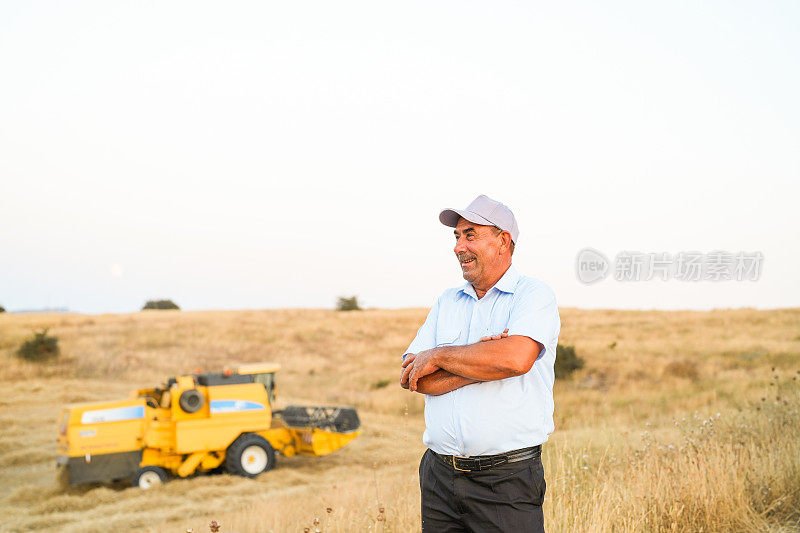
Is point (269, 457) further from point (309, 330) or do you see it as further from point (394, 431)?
point (309, 330)

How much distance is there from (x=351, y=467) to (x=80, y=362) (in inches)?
830

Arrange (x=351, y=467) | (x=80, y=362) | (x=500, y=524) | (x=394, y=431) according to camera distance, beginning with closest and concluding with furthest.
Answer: (x=500, y=524) < (x=351, y=467) < (x=394, y=431) < (x=80, y=362)

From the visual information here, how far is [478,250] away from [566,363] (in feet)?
75.4

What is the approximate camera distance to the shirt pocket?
3482 millimetres

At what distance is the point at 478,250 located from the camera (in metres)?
3.35

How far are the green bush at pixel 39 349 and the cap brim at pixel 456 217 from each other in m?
30.3

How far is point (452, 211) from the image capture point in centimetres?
335

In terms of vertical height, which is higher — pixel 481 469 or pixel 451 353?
pixel 451 353

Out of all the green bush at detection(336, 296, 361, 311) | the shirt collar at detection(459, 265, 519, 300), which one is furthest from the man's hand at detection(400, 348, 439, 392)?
the green bush at detection(336, 296, 361, 311)

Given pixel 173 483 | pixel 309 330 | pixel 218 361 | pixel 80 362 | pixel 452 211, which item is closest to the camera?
pixel 452 211

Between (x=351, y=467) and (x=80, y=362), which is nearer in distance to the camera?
(x=351, y=467)

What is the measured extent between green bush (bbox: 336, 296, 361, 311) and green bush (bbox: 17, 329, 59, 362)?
31521 mm

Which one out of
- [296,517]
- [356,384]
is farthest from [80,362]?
[296,517]

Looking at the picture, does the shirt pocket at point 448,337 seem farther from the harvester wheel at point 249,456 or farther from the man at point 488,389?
the harvester wheel at point 249,456
